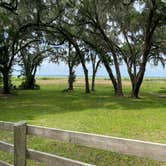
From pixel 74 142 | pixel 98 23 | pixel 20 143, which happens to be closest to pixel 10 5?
pixel 98 23

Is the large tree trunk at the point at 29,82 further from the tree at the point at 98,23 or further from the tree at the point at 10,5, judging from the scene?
the tree at the point at 10,5

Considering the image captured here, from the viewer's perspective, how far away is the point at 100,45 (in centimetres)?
3130

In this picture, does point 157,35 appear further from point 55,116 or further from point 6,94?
point 55,116

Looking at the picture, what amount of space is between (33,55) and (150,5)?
20242 mm

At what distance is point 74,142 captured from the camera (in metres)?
4.20

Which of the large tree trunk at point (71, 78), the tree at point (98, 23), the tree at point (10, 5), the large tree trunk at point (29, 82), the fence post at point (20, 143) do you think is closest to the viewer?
the fence post at point (20, 143)

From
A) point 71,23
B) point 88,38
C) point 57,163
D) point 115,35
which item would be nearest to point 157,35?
point 115,35

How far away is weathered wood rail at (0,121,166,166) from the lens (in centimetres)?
Answer: 335

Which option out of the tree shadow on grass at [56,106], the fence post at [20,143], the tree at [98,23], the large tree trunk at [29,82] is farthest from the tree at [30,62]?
the fence post at [20,143]

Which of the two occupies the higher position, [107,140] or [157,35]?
[157,35]

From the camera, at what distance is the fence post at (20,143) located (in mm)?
4867

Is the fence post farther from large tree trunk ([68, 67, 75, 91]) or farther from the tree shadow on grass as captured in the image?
large tree trunk ([68, 67, 75, 91])

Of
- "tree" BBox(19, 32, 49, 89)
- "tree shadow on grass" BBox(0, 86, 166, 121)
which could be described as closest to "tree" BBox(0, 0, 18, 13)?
"tree shadow on grass" BBox(0, 86, 166, 121)

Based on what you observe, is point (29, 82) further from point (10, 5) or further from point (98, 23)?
point (10, 5)
